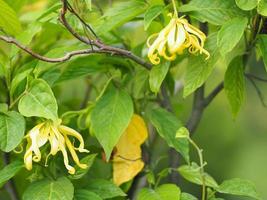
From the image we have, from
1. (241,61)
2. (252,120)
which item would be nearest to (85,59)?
(241,61)

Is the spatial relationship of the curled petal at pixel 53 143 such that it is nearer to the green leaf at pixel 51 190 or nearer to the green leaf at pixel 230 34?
the green leaf at pixel 51 190

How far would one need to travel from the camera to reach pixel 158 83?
1.08 m

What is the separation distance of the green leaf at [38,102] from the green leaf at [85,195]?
0.53ft

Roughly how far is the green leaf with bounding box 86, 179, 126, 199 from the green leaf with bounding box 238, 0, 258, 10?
1.08 feet

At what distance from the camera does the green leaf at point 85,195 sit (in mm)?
1089

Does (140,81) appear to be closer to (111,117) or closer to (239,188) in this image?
(111,117)

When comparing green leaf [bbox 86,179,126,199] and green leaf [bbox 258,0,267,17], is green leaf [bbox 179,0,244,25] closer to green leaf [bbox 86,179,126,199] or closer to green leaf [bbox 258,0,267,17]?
green leaf [bbox 258,0,267,17]

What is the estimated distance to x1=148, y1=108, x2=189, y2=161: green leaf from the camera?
1149mm

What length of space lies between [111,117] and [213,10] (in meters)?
0.22

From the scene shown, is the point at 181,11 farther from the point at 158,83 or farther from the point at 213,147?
the point at 213,147

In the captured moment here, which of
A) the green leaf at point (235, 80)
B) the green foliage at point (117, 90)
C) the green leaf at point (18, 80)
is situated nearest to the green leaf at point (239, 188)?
the green foliage at point (117, 90)

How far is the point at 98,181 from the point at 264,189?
129 centimetres

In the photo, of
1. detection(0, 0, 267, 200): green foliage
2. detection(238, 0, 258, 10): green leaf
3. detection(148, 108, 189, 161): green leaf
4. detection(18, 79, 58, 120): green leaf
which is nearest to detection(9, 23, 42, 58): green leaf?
detection(0, 0, 267, 200): green foliage

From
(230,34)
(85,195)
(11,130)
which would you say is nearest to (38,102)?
(11,130)
